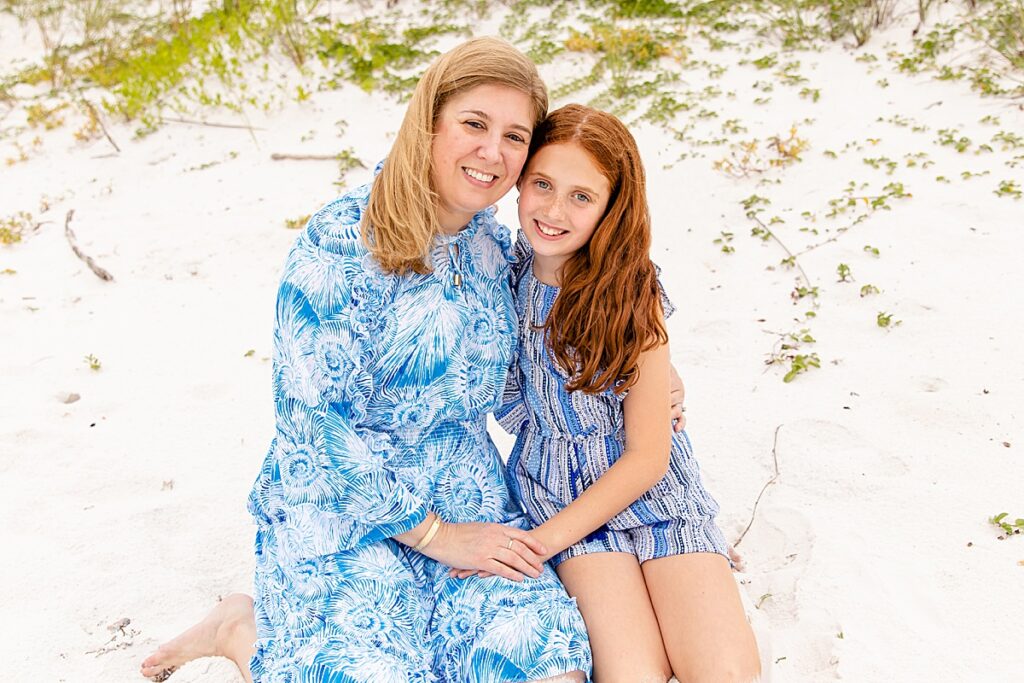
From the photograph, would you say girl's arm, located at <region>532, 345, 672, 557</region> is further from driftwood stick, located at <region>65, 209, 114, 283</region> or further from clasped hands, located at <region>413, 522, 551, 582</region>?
driftwood stick, located at <region>65, 209, 114, 283</region>

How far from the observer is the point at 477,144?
2.19 meters

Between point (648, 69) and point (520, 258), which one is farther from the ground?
point (520, 258)

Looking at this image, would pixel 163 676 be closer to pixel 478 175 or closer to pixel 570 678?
pixel 570 678

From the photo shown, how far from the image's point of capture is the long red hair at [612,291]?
230 cm

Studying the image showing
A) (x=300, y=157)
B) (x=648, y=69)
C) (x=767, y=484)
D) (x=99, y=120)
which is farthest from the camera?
(x=99, y=120)

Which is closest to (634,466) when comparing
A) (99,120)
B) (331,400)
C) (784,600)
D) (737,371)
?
(784,600)

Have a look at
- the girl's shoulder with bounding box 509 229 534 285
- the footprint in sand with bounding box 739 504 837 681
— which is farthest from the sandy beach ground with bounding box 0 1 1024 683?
the girl's shoulder with bounding box 509 229 534 285

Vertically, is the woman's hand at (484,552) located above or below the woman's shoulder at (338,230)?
below

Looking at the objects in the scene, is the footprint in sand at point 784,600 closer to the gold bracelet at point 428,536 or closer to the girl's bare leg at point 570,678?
the girl's bare leg at point 570,678

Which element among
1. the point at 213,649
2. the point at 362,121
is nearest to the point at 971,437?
the point at 213,649

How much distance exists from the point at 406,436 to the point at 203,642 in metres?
0.86

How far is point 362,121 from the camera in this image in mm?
6176

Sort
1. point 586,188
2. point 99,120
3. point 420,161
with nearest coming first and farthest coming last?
point 420,161, point 586,188, point 99,120

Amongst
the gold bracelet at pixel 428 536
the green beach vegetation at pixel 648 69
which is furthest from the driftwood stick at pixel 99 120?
the gold bracelet at pixel 428 536
